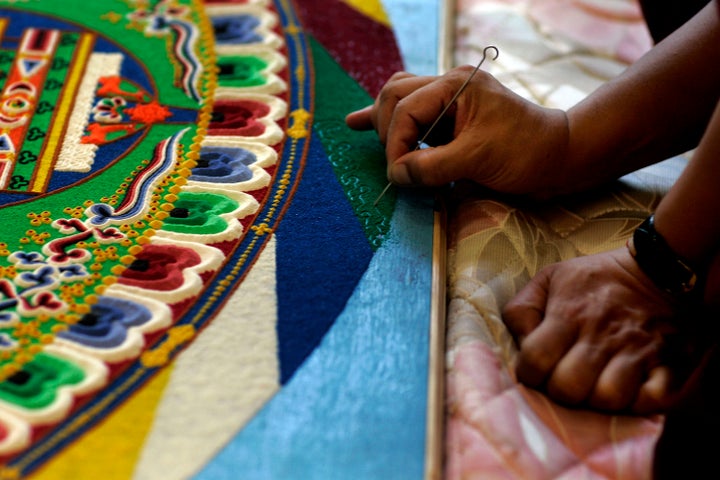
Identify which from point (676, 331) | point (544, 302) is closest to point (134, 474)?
point (544, 302)

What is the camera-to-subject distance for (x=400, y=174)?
93 cm

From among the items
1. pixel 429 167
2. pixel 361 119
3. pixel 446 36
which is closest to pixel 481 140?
pixel 429 167

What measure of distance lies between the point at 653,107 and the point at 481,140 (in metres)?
0.22

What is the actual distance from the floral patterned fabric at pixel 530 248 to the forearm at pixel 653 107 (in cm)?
8

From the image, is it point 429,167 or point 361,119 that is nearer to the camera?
point 429,167

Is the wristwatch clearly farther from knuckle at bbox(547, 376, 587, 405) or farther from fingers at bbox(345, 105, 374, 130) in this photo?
fingers at bbox(345, 105, 374, 130)

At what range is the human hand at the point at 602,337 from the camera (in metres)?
0.72

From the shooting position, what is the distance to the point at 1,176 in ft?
3.06

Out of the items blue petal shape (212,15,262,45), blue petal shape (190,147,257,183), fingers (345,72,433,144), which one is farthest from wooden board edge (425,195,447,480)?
blue petal shape (212,15,262,45)

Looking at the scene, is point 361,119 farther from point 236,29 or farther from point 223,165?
point 236,29

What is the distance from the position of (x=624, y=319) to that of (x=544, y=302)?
8cm

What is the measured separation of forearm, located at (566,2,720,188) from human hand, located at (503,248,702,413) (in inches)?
6.3

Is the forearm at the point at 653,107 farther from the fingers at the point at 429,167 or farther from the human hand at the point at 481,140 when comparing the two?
the fingers at the point at 429,167

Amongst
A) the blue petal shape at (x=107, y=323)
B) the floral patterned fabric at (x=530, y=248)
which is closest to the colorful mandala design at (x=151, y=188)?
the blue petal shape at (x=107, y=323)
